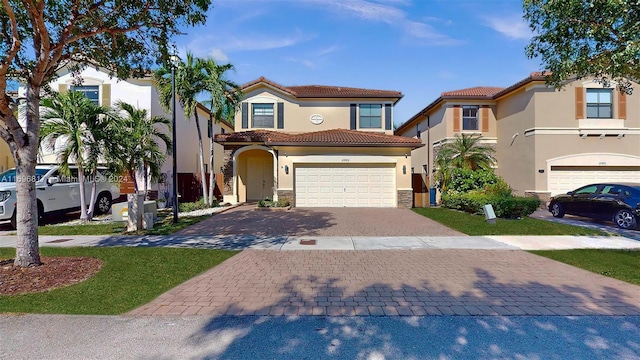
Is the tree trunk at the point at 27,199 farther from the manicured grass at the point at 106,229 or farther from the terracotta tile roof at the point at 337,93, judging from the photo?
the terracotta tile roof at the point at 337,93

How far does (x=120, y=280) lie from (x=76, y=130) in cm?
795

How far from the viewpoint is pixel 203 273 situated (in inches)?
234

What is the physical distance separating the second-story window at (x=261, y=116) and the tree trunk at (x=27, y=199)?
550 inches

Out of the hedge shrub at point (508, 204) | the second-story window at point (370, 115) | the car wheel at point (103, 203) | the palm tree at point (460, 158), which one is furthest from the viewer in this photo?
the second-story window at point (370, 115)

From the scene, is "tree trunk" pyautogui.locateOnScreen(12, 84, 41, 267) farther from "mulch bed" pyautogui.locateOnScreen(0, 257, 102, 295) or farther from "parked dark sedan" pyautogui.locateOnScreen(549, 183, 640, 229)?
"parked dark sedan" pyautogui.locateOnScreen(549, 183, 640, 229)

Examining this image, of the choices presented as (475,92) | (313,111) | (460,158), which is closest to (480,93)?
(475,92)

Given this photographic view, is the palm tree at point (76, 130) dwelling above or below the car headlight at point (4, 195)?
above

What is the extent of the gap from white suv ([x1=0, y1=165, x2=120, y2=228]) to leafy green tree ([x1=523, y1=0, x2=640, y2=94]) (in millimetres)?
15671

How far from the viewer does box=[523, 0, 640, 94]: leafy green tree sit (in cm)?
662

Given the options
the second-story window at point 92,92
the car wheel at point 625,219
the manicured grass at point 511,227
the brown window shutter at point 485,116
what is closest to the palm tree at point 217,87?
the second-story window at point 92,92

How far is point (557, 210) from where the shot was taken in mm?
13594

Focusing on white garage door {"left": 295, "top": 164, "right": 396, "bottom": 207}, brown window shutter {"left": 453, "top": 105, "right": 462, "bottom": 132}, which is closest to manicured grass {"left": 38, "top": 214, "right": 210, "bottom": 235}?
white garage door {"left": 295, "top": 164, "right": 396, "bottom": 207}

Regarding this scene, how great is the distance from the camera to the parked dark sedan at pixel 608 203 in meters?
10.6

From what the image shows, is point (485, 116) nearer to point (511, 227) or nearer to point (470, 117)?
point (470, 117)
